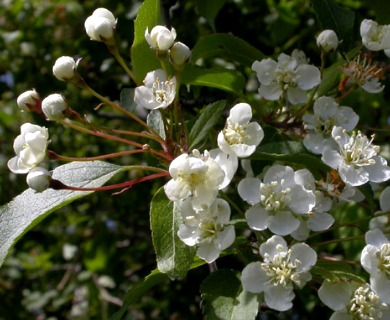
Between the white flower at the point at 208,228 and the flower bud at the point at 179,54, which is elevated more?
the flower bud at the point at 179,54

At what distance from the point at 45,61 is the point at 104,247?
3.45ft

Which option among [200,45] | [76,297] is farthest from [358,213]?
[76,297]

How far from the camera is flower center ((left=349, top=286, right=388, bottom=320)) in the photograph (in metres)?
1.31

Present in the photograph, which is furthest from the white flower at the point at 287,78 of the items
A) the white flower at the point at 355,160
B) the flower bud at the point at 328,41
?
the white flower at the point at 355,160

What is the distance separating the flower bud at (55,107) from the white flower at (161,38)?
23 cm

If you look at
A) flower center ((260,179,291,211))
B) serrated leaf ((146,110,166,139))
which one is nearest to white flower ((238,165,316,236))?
flower center ((260,179,291,211))

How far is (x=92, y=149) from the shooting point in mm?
3637

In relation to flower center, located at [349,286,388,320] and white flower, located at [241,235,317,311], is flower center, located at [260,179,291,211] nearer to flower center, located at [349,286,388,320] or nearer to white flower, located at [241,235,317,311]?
white flower, located at [241,235,317,311]

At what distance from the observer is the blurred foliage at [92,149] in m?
2.90

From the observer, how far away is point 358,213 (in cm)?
260

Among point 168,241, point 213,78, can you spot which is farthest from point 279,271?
point 213,78

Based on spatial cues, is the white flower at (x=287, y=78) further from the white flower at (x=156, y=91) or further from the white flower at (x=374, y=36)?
the white flower at (x=156, y=91)

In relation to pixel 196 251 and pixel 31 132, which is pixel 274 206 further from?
pixel 31 132

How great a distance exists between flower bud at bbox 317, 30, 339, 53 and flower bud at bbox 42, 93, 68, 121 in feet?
2.15
